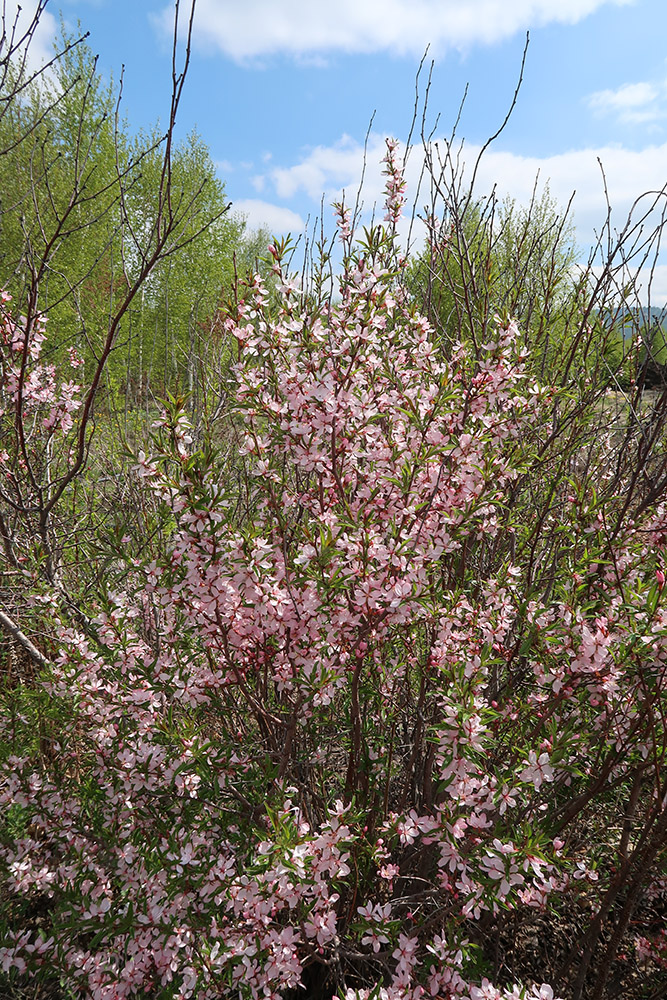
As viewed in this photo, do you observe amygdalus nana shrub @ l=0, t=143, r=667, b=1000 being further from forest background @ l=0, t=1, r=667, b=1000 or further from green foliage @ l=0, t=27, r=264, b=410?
green foliage @ l=0, t=27, r=264, b=410

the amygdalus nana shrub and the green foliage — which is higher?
the green foliage

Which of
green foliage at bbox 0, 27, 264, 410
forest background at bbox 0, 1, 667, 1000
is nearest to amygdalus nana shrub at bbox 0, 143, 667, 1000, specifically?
forest background at bbox 0, 1, 667, 1000

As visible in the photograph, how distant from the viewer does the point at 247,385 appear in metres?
2.07

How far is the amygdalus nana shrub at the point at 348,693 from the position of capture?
188cm

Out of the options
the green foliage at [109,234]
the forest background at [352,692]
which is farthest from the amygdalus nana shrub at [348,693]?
the green foliage at [109,234]

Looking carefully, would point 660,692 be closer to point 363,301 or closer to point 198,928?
point 363,301

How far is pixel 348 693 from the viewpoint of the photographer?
2.69 meters

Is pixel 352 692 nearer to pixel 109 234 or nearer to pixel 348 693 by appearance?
pixel 348 693

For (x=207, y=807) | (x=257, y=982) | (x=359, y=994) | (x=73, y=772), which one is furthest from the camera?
(x=73, y=772)

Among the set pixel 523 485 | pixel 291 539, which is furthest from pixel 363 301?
pixel 523 485

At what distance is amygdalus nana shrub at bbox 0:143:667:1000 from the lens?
1.88m

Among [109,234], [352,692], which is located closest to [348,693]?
[352,692]

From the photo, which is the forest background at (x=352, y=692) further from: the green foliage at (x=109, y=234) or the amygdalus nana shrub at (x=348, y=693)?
the green foliage at (x=109, y=234)

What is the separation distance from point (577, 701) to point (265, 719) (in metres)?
1.23
